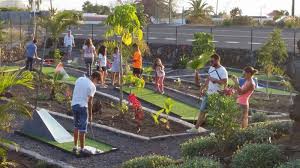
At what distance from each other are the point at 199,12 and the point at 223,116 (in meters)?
53.5

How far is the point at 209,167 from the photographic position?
296 inches

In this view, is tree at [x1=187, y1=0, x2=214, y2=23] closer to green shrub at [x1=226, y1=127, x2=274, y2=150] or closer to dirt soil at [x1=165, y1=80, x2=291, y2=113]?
dirt soil at [x1=165, y1=80, x2=291, y2=113]

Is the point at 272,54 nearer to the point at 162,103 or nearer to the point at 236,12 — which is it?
the point at 162,103

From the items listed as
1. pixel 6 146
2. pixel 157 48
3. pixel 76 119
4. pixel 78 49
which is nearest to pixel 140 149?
pixel 76 119

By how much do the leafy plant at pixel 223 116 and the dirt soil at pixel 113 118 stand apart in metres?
3.59

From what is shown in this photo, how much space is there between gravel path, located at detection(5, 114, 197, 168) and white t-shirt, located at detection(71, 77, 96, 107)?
38.9 inches

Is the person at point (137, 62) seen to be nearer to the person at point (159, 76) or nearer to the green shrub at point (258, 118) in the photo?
the person at point (159, 76)

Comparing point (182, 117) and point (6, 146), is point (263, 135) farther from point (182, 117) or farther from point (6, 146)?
point (182, 117)

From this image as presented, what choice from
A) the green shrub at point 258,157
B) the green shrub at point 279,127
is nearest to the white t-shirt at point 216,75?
the green shrub at point 279,127

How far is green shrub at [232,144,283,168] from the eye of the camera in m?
7.40

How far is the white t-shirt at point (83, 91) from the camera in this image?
1015 cm

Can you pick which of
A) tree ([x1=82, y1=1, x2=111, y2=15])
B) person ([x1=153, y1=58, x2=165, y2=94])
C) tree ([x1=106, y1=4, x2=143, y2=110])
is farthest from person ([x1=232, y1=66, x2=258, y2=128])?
tree ([x1=82, y1=1, x2=111, y2=15])

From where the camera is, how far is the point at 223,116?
28.7 feet

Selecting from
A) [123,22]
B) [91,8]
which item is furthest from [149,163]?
[91,8]
